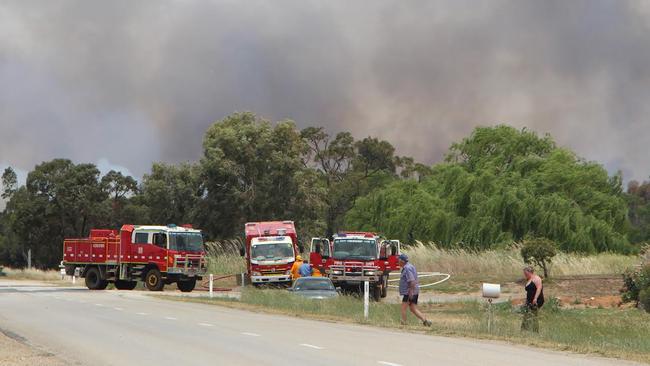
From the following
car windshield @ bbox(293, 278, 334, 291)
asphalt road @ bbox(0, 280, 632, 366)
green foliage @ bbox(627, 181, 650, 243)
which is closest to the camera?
asphalt road @ bbox(0, 280, 632, 366)

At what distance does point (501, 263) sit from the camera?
48.8 metres

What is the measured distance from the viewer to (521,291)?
4191cm

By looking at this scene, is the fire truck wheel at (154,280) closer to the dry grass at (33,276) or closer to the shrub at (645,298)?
the shrub at (645,298)

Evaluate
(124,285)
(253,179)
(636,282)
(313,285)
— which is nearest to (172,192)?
(253,179)

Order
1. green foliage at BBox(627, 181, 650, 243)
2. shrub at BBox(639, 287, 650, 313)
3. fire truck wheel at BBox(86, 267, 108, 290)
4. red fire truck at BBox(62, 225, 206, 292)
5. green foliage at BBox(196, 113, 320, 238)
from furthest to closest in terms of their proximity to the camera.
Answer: green foliage at BBox(627, 181, 650, 243) < green foliage at BBox(196, 113, 320, 238) < fire truck wheel at BBox(86, 267, 108, 290) < red fire truck at BBox(62, 225, 206, 292) < shrub at BBox(639, 287, 650, 313)

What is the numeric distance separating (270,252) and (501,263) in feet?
44.5

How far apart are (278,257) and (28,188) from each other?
2386 inches

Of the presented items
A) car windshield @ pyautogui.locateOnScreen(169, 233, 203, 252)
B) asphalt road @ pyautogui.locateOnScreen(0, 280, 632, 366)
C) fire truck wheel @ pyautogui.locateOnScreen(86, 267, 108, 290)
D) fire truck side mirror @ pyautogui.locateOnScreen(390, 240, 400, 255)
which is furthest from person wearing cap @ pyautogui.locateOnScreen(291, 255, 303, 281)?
fire truck wheel @ pyautogui.locateOnScreen(86, 267, 108, 290)

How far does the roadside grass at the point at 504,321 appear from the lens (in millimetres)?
18505

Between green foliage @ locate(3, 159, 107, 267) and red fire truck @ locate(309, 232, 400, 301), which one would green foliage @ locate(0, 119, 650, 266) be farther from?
red fire truck @ locate(309, 232, 400, 301)

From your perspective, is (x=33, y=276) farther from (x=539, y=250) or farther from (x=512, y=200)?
(x=539, y=250)

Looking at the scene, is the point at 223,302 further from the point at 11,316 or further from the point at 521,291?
the point at 521,291

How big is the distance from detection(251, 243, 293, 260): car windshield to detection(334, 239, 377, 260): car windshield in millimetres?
3815

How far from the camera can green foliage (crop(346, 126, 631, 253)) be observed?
57.1 metres
